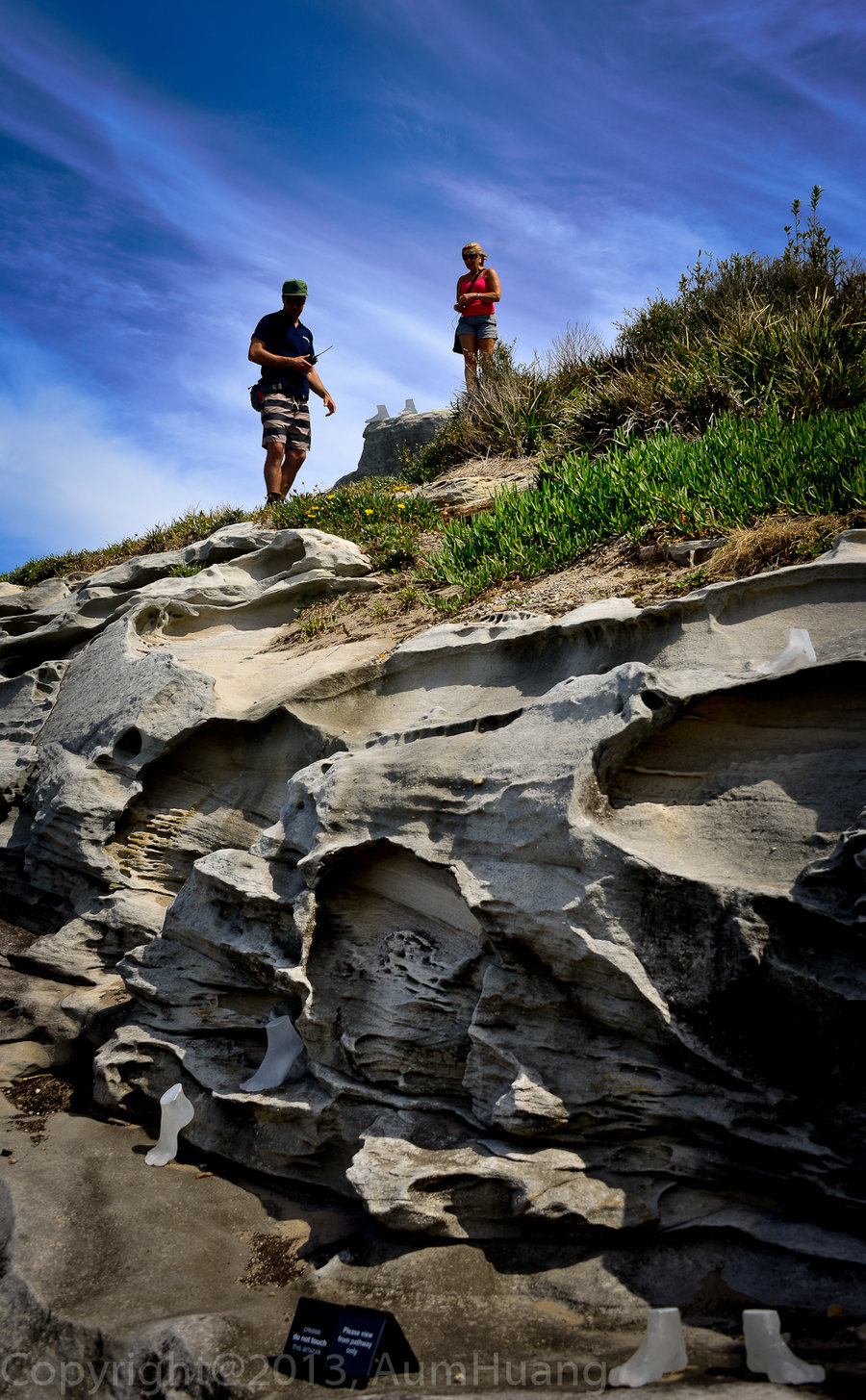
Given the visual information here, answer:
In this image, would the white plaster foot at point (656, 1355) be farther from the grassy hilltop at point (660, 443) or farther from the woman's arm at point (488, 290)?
the woman's arm at point (488, 290)

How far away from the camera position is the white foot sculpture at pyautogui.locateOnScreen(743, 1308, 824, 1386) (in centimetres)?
253

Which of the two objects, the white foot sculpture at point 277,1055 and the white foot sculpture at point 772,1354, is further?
the white foot sculpture at point 277,1055

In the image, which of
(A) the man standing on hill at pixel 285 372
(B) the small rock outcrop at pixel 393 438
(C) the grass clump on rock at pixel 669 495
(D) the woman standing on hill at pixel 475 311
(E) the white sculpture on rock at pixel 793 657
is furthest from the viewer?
→ (B) the small rock outcrop at pixel 393 438

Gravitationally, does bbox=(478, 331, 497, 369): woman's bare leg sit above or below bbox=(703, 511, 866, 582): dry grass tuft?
above

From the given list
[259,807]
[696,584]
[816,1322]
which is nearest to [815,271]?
[696,584]

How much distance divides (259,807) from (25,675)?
10.9 feet

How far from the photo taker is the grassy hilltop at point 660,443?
19.9 feet

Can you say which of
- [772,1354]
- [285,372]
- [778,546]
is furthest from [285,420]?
[772,1354]

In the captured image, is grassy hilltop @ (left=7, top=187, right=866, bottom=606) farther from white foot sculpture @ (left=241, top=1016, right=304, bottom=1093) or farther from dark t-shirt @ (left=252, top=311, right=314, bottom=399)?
white foot sculpture @ (left=241, top=1016, right=304, bottom=1093)

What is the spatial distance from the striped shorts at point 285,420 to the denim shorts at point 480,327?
329 cm

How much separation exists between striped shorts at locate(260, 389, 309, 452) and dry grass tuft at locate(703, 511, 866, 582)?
6.54 metres

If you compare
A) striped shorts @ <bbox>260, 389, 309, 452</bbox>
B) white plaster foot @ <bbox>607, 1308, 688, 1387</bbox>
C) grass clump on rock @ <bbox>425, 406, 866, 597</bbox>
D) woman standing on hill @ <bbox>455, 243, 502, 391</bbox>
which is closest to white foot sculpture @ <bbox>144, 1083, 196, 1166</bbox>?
white plaster foot @ <bbox>607, 1308, 688, 1387</bbox>

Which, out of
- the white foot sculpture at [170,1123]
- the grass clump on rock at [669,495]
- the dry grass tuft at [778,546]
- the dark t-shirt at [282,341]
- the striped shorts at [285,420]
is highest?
the dark t-shirt at [282,341]

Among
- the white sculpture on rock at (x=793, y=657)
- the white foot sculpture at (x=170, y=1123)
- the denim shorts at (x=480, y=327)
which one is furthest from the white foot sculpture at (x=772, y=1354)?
the denim shorts at (x=480, y=327)
